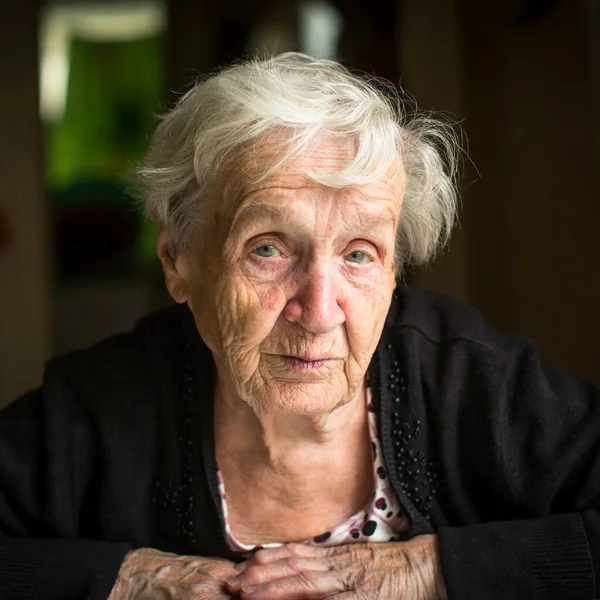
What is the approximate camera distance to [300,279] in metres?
1.58

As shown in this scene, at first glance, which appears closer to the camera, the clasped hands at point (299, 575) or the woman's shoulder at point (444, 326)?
the clasped hands at point (299, 575)

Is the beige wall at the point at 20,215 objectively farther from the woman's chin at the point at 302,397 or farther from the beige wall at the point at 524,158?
the woman's chin at the point at 302,397

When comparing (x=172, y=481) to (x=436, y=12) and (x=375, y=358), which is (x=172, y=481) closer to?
(x=375, y=358)

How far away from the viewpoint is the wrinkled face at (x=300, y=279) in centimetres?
155

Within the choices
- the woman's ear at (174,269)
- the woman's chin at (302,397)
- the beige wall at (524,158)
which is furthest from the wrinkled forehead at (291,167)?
the beige wall at (524,158)

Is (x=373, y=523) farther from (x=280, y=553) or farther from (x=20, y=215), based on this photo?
(x=20, y=215)

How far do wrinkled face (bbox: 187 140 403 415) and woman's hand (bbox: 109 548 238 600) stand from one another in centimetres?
A: 36

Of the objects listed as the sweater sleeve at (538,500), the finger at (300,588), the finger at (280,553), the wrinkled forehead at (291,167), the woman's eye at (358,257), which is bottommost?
the finger at (300,588)

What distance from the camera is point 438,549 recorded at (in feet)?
5.52

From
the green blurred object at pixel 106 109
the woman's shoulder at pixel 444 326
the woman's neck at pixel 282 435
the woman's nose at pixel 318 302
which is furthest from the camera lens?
the green blurred object at pixel 106 109

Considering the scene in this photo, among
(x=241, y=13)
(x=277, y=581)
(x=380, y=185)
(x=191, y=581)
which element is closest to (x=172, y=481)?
(x=191, y=581)

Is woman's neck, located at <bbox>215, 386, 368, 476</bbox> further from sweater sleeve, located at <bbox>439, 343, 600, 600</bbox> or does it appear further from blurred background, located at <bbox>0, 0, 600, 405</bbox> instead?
blurred background, located at <bbox>0, 0, 600, 405</bbox>

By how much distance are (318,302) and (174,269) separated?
1.40 ft

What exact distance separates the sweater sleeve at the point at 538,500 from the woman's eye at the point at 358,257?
0.47m
